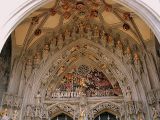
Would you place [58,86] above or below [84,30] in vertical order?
below

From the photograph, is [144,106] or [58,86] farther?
[58,86]

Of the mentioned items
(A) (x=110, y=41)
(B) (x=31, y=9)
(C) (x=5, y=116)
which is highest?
(A) (x=110, y=41)

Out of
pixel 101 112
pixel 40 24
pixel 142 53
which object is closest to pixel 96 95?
pixel 101 112

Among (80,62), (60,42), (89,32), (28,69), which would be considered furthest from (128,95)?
(28,69)

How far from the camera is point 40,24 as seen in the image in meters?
9.62

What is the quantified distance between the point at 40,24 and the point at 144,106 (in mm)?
4312

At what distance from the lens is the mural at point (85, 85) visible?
9.38 meters

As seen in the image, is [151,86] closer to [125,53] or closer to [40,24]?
[125,53]

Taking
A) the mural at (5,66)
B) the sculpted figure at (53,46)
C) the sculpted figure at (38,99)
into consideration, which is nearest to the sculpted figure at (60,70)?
the sculpted figure at (53,46)

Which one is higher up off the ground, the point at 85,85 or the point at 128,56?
the point at 128,56

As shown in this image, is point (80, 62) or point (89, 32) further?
point (80, 62)

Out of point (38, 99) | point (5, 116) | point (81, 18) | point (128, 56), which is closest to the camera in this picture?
point (5, 116)

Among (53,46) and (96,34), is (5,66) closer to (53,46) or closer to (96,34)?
(53,46)

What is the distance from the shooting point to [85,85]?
9625mm
